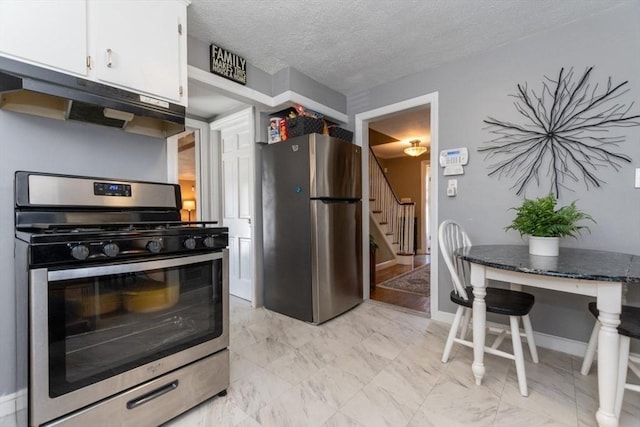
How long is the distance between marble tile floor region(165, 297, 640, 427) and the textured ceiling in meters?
2.37

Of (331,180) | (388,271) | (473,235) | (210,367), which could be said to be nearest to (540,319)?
(473,235)

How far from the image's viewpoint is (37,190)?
1.37 m

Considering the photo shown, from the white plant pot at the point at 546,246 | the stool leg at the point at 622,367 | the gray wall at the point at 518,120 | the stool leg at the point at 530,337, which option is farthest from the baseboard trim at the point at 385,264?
the stool leg at the point at 622,367

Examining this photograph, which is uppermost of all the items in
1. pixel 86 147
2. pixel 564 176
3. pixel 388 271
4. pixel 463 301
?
pixel 86 147

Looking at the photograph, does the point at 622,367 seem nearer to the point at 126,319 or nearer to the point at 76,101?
the point at 126,319

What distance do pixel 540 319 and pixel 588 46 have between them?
1.99m

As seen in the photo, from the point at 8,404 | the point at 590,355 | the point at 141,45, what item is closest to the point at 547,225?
the point at 590,355

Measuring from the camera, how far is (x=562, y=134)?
6.78ft

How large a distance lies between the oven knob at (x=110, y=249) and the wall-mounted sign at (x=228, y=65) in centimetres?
170

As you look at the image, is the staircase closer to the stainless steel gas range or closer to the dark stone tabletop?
the dark stone tabletop

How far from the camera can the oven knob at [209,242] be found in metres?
1.42

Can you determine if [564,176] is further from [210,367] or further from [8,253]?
[8,253]

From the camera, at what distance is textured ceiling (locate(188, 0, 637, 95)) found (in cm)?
185

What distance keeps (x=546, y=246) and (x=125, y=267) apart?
7.17 ft
